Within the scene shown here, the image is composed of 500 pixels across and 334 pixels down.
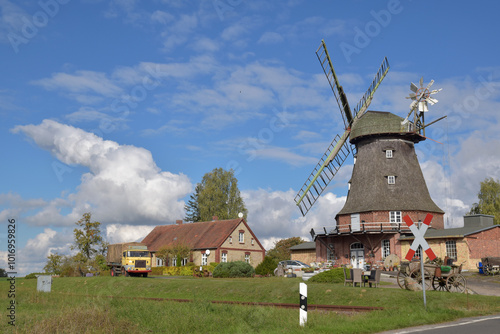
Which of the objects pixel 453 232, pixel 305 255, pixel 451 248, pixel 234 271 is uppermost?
pixel 453 232

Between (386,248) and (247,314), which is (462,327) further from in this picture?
(386,248)

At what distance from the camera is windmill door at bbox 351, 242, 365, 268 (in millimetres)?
46875

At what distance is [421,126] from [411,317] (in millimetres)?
36862

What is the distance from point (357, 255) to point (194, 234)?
20.5 metres

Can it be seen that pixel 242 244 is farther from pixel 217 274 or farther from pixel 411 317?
pixel 411 317

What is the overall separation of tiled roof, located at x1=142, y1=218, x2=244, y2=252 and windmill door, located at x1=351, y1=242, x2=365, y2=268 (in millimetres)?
14478

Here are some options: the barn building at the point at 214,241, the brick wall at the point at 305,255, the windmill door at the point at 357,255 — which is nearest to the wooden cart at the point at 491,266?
the windmill door at the point at 357,255

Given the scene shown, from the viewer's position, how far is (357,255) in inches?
1861

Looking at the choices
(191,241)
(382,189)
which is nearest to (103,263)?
(191,241)

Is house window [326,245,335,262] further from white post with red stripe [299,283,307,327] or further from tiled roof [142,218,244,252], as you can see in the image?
white post with red stripe [299,283,307,327]

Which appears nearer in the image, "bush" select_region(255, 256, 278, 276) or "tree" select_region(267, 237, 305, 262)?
"bush" select_region(255, 256, 278, 276)

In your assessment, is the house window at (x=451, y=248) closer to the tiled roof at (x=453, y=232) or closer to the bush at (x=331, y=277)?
the tiled roof at (x=453, y=232)

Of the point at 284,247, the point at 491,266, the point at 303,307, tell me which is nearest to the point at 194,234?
the point at 284,247

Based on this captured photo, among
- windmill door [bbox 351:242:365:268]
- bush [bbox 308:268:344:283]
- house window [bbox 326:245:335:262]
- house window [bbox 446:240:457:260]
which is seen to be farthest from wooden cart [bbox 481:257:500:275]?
house window [bbox 326:245:335:262]
